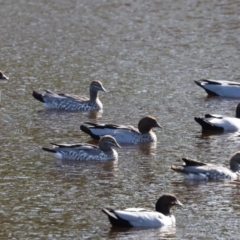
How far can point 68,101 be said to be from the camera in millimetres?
21984

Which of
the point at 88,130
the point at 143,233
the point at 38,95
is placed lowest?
the point at 143,233

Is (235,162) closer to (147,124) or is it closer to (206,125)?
(147,124)

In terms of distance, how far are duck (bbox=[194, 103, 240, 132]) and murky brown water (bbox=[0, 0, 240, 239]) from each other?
0.22 meters

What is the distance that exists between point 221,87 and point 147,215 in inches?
387

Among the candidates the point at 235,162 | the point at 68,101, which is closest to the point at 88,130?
the point at 68,101

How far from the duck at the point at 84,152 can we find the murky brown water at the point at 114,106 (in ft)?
0.56

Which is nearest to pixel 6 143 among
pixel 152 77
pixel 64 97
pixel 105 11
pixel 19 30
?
pixel 64 97

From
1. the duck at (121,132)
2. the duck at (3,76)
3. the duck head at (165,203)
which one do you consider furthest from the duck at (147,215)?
the duck at (3,76)

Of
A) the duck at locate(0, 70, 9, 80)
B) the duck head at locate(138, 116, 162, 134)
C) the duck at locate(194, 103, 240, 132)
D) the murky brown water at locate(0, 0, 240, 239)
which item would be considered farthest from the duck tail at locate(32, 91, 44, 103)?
the duck at locate(194, 103, 240, 132)

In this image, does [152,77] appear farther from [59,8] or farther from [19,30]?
[59,8]

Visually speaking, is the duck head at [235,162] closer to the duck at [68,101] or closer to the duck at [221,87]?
the duck at [68,101]

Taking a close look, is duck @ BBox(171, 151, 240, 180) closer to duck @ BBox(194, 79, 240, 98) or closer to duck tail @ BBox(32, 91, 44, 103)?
duck tail @ BBox(32, 91, 44, 103)

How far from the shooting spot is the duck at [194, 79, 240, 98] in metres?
23.3

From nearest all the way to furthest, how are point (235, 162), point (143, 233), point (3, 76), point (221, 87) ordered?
point (143, 233) → point (235, 162) → point (221, 87) → point (3, 76)
